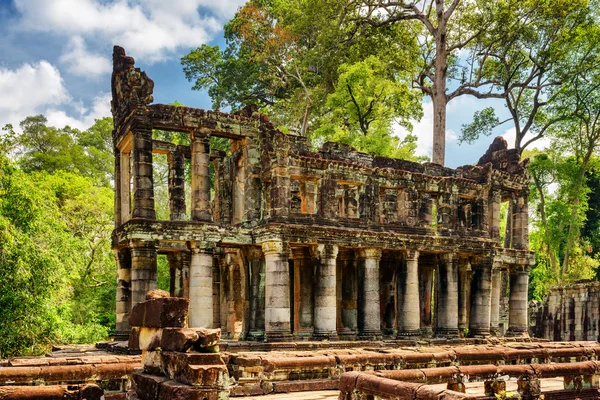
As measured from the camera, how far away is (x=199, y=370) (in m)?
8.52

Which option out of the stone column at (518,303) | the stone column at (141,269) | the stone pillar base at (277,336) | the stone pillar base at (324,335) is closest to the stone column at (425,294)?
the stone column at (518,303)

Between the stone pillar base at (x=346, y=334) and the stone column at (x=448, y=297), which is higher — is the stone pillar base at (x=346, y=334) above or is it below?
below

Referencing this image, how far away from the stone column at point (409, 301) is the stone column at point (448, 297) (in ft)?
5.08

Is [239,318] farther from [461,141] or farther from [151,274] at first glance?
[461,141]

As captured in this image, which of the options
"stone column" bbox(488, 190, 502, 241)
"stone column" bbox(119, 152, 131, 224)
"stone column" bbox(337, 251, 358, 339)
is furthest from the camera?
"stone column" bbox(488, 190, 502, 241)

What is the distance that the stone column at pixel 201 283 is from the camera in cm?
1994

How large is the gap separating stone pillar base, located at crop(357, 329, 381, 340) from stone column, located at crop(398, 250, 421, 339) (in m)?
1.16

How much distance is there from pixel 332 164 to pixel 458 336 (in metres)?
8.72

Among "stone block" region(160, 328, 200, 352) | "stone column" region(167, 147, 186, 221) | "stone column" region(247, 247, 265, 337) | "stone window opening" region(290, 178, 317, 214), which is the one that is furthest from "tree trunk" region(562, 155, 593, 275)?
"stone block" region(160, 328, 200, 352)

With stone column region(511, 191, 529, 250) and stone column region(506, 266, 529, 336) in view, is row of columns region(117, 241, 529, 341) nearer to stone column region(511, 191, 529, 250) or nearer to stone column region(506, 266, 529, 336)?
stone column region(506, 266, 529, 336)

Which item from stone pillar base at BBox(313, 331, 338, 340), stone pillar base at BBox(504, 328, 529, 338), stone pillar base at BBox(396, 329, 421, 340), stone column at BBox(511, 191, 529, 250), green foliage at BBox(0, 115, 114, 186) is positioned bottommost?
stone pillar base at BBox(504, 328, 529, 338)

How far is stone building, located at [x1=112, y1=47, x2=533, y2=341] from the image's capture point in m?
20.2

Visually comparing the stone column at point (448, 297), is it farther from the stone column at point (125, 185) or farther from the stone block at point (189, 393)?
the stone block at point (189, 393)

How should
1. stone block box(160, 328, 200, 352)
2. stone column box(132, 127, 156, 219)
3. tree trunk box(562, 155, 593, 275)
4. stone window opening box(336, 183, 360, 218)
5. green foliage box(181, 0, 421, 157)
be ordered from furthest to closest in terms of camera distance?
tree trunk box(562, 155, 593, 275), green foliage box(181, 0, 421, 157), stone window opening box(336, 183, 360, 218), stone column box(132, 127, 156, 219), stone block box(160, 328, 200, 352)
